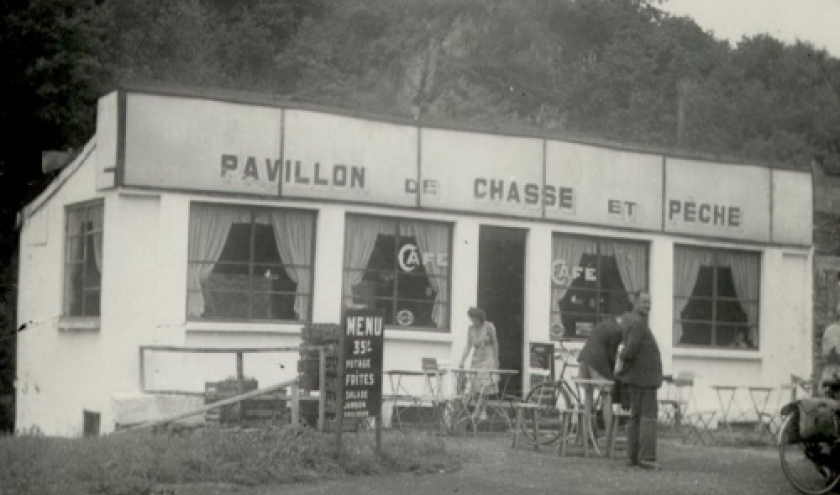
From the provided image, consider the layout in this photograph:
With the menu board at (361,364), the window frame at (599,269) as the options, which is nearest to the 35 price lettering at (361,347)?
the menu board at (361,364)

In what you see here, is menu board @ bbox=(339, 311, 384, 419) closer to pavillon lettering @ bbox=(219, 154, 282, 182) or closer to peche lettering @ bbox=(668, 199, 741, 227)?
pavillon lettering @ bbox=(219, 154, 282, 182)

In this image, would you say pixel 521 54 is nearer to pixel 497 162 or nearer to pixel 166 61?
pixel 166 61

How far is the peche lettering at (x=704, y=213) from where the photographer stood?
69.9 feet

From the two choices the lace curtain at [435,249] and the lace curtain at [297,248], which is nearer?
Result: the lace curtain at [297,248]

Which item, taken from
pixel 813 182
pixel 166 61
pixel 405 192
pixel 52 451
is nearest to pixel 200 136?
pixel 405 192

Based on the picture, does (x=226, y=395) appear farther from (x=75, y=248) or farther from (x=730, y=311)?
(x=730, y=311)

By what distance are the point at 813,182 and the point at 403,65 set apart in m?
28.3

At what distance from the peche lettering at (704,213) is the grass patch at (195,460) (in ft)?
28.2

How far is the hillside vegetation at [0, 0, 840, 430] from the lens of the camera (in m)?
44.8

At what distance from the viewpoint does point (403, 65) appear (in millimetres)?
49094

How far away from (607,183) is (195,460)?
1049 cm

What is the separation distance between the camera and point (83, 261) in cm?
1859

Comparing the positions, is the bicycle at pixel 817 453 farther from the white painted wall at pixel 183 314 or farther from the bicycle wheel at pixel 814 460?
the white painted wall at pixel 183 314

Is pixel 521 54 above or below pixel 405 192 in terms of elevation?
above
